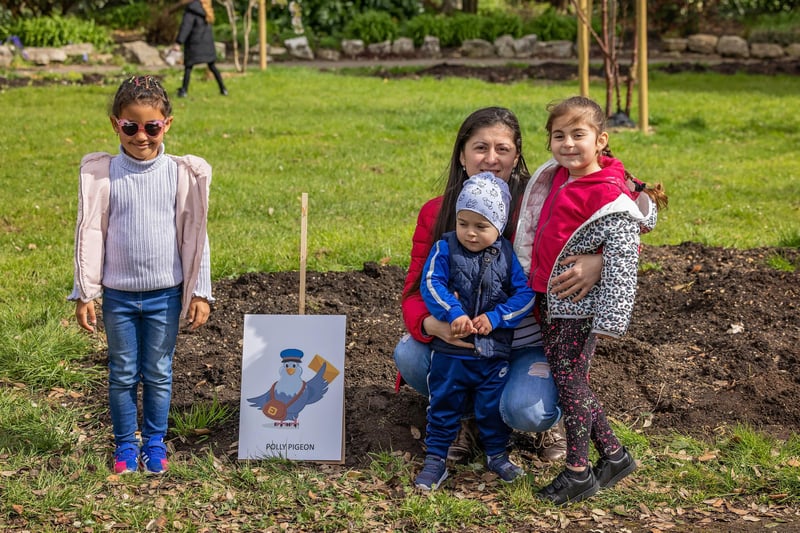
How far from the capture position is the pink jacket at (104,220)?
3928 mm

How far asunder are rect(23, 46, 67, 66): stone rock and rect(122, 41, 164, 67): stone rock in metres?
1.09

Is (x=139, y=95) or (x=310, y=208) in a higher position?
(x=139, y=95)

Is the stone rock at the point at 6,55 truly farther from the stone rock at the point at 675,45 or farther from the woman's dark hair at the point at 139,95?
the woman's dark hair at the point at 139,95

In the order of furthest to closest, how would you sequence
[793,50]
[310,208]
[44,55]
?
[793,50]
[44,55]
[310,208]

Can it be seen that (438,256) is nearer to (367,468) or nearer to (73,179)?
(367,468)

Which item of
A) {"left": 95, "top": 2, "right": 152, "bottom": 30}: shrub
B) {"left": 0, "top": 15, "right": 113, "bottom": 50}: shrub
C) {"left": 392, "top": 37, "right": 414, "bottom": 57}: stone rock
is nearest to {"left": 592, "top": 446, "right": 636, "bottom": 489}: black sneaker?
{"left": 0, "top": 15, "right": 113, "bottom": 50}: shrub

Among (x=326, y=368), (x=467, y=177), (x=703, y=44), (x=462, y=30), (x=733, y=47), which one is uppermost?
(x=462, y=30)

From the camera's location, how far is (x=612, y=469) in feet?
13.4

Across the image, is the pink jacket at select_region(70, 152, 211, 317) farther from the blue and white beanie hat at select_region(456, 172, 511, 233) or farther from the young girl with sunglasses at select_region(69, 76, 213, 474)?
the blue and white beanie hat at select_region(456, 172, 511, 233)

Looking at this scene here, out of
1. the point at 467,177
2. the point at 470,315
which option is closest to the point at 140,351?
the point at 470,315

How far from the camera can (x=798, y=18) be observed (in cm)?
2138

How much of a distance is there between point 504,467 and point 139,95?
2100 millimetres

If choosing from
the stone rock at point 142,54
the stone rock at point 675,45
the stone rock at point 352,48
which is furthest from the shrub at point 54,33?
the stone rock at point 675,45

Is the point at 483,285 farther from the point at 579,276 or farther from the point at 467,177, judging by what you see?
the point at 467,177
